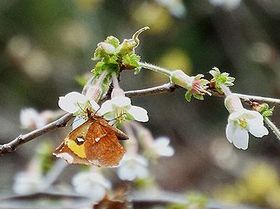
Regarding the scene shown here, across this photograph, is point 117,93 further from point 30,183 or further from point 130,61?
point 30,183

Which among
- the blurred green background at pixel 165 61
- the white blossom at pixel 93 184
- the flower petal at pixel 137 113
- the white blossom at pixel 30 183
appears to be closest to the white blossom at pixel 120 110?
the flower petal at pixel 137 113

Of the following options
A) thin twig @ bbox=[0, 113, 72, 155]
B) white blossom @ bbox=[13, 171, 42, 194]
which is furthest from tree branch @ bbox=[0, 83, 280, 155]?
white blossom @ bbox=[13, 171, 42, 194]

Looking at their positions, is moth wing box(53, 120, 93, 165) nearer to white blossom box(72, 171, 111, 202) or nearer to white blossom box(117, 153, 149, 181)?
white blossom box(117, 153, 149, 181)

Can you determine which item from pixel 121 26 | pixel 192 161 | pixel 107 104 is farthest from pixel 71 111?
pixel 192 161

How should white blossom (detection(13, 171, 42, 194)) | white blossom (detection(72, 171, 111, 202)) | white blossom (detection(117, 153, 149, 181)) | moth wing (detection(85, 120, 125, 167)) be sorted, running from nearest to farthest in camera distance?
moth wing (detection(85, 120, 125, 167)) → white blossom (detection(117, 153, 149, 181)) → white blossom (detection(72, 171, 111, 202)) → white blossom (detection(13, 171, 42, 194))

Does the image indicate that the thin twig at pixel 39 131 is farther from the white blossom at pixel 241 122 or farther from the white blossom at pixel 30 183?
the white blossom at pixel 30 183

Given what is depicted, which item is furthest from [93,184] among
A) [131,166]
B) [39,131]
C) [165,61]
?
[165,61]
